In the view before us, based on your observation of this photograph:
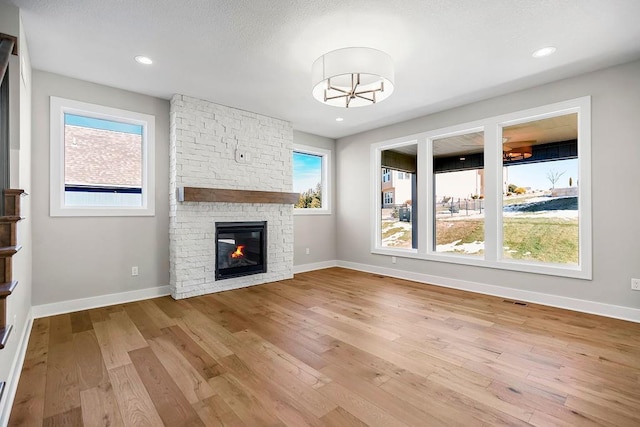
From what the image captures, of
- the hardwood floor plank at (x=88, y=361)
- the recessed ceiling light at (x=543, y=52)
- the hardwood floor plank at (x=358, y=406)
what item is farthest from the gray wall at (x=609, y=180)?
the hardwood floor plank at (x=88, y=361)

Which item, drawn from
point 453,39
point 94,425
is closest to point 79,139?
point 94,425

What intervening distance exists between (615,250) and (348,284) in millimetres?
3214

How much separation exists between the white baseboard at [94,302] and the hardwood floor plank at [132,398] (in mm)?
1873

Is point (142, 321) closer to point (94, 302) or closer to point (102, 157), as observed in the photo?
point (94, 302)

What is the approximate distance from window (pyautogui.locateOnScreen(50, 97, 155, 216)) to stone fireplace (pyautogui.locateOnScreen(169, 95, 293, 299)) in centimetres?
37

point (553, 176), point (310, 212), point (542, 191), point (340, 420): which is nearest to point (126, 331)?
point (340, 420)

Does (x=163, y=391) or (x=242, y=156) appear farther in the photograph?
(x=242, y=156)

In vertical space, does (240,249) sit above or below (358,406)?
above

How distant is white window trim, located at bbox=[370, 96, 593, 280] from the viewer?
3451mm

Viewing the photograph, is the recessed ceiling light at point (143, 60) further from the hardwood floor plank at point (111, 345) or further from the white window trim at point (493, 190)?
the white window trim at point (493, 190)

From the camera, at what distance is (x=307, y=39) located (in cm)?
276

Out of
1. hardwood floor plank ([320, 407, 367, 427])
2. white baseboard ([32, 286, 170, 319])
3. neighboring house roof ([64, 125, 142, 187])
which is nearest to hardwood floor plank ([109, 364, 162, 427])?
hardwood floor plank ([320, 407, 367, 427])

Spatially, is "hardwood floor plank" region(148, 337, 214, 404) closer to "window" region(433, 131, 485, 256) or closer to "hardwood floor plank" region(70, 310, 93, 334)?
"hardwood floor plank" region(70, 310, 93, 334)

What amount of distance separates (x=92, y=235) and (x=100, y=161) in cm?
93
